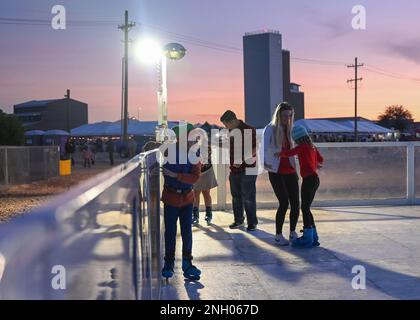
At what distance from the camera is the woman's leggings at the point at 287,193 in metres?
6.66

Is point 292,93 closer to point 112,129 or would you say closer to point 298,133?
point 112,129

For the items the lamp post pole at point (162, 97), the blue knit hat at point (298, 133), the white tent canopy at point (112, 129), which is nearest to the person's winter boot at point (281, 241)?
the blue knit hat at point (298, 133)

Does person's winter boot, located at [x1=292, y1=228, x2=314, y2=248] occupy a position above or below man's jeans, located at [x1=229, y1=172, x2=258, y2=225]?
below

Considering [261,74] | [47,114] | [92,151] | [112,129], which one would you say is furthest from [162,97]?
[47,114]

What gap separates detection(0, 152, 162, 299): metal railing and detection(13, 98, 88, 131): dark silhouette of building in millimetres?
108984

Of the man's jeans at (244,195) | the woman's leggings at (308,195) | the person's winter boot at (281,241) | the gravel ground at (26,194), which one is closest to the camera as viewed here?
the woman's leggings at (308,195)

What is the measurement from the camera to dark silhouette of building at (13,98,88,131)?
363 ft

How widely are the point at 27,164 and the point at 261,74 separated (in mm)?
67863

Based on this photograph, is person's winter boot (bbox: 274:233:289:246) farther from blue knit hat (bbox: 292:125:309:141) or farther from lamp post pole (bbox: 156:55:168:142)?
lamp post pole (bbox: 156:55:168:142)

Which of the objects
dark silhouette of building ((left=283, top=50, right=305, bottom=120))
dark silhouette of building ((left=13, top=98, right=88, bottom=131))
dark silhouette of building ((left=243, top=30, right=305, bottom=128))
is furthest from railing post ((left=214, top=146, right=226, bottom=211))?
dark silhouette of building ((left=13, top=98, right=88, bottom=131))

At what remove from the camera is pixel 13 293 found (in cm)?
119

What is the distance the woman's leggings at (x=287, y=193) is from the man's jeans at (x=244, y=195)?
39.2 inches

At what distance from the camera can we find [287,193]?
6.74 m

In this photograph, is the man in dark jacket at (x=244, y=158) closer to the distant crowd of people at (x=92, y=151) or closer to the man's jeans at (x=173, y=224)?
the man's jeans at (x=173, y=224)
